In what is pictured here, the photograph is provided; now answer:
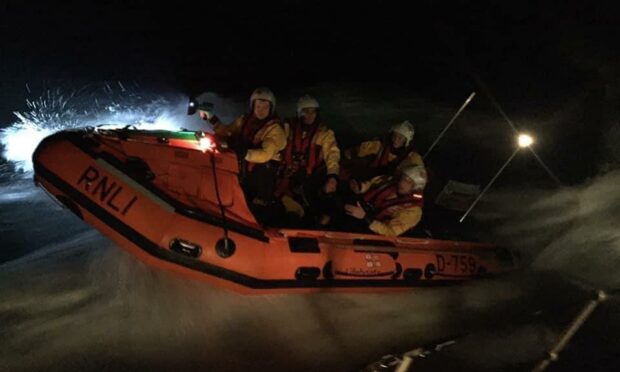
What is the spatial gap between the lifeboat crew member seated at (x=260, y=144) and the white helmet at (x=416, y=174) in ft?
3.40

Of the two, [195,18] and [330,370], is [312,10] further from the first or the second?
[330,370]

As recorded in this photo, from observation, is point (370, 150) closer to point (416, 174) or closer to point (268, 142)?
point (416, 174)

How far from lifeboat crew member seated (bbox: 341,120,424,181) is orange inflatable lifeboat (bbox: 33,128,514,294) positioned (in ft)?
3.15

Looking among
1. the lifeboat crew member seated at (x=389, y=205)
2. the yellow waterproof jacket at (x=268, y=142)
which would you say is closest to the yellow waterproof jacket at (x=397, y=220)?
the lifeboat crew member seated at (x=389, y=205)

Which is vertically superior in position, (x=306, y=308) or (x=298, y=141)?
(x=298, y=141)

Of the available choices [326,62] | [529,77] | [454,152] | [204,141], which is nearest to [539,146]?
[454,152]

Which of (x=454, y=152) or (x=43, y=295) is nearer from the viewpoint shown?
(x=43, y=295)

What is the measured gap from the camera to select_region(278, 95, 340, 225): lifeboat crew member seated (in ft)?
15.1

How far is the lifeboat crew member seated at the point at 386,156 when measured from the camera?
191 inches

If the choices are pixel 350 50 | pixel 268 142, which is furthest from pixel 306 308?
pixel 350 50

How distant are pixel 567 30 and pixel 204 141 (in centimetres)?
696

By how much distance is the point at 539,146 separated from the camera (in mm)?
7020

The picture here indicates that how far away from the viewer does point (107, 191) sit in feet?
11.1

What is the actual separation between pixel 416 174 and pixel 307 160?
0.98 meters
